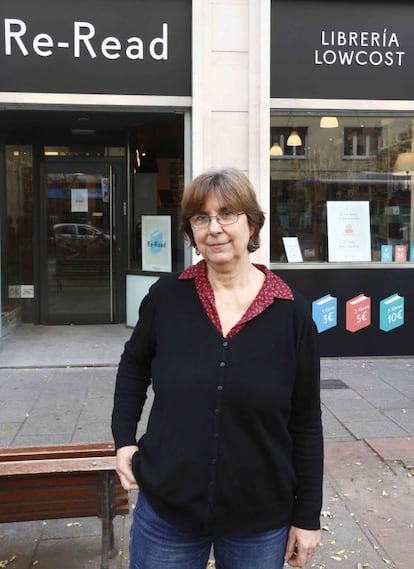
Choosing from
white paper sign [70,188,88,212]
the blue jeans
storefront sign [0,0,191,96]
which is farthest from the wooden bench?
white paper sign [70,188,88,212]

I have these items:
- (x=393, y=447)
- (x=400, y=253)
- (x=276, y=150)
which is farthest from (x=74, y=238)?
(x=393, y=447)

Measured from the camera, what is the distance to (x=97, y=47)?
6770 millimetres

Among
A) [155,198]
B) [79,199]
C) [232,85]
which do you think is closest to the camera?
[232,85]

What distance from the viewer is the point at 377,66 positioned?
282 inches

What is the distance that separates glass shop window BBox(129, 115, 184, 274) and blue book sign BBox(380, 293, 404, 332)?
2758 millimetres

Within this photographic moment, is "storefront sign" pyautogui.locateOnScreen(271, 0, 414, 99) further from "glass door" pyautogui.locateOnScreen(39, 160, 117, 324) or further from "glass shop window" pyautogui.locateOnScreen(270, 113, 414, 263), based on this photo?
"glass door" pyautogui.locateOnScreen(39, 160, 117, 324)

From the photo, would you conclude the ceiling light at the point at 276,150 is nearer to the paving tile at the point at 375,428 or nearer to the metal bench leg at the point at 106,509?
the paving tile at the point at 375,428

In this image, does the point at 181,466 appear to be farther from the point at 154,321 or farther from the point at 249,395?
the point at 154,321

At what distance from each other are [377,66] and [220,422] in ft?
21.4

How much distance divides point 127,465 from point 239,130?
560 centimetres

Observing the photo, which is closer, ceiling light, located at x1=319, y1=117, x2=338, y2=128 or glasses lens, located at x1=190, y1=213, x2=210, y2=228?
glasses lens, located at x1=190, y1=213, x2=210, y2=228

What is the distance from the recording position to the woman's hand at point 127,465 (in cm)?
193

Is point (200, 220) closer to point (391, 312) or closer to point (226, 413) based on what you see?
point (226, 413)

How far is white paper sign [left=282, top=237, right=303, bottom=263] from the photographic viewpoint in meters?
7.48
